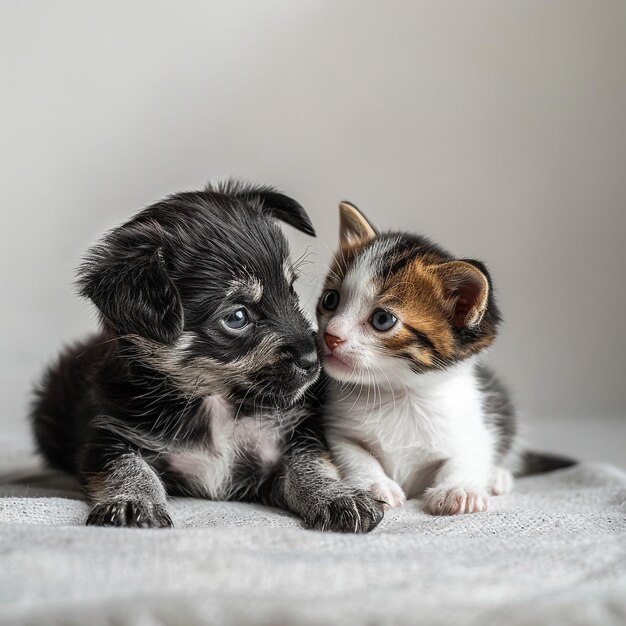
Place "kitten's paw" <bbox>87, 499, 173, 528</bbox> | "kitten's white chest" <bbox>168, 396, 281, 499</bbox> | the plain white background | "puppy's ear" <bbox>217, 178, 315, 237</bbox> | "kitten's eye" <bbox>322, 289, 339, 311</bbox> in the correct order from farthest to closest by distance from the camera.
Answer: the plain white background → "puppy's ear" <bbox>217, 178, 315, 237</bbox> → "kitten's eye" <bbox>322, 289, 339, 311</bbox> → "kitten's white chest" <bbox>168, 396, 281, 499</bbox> → "kitten's paw" <bbox>87, 499, 173, 528</bbox>

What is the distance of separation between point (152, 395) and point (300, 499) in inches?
17.1

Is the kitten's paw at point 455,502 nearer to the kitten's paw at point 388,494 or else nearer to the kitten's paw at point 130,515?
the kitten's paw at point 388,494

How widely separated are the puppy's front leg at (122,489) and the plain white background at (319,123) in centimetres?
152

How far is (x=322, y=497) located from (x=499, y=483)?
2.09 ft

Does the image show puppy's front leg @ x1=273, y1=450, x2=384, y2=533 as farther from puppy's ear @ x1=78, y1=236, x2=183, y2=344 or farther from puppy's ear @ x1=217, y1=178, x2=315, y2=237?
puppy's ear @ x1=217, y1=178, x2=315, y2=237

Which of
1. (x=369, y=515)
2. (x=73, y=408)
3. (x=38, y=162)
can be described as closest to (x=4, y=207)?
(x=38, y=162)

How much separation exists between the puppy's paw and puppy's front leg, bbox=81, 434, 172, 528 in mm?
319

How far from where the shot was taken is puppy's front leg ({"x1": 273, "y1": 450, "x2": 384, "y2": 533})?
184 cm

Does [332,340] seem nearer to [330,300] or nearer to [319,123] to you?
[330,300]

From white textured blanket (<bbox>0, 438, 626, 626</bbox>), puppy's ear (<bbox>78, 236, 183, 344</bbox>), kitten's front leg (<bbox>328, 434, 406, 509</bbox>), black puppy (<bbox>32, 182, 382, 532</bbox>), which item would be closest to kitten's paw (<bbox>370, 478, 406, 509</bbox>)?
kitten's front leg (<bbox>328, 434, 406, 509</bbox>)

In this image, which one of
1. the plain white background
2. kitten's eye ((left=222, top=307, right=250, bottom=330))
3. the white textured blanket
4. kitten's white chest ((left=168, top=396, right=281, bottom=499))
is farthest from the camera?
the plain white background

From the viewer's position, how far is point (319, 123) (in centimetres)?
367

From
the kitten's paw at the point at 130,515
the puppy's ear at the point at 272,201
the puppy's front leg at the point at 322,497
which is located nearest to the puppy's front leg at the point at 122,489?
the kitten's paw at the point at 130,515

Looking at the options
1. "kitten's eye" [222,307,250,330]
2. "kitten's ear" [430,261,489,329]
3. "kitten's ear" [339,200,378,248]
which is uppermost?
"kitten's ear" [339,200,378,248]
